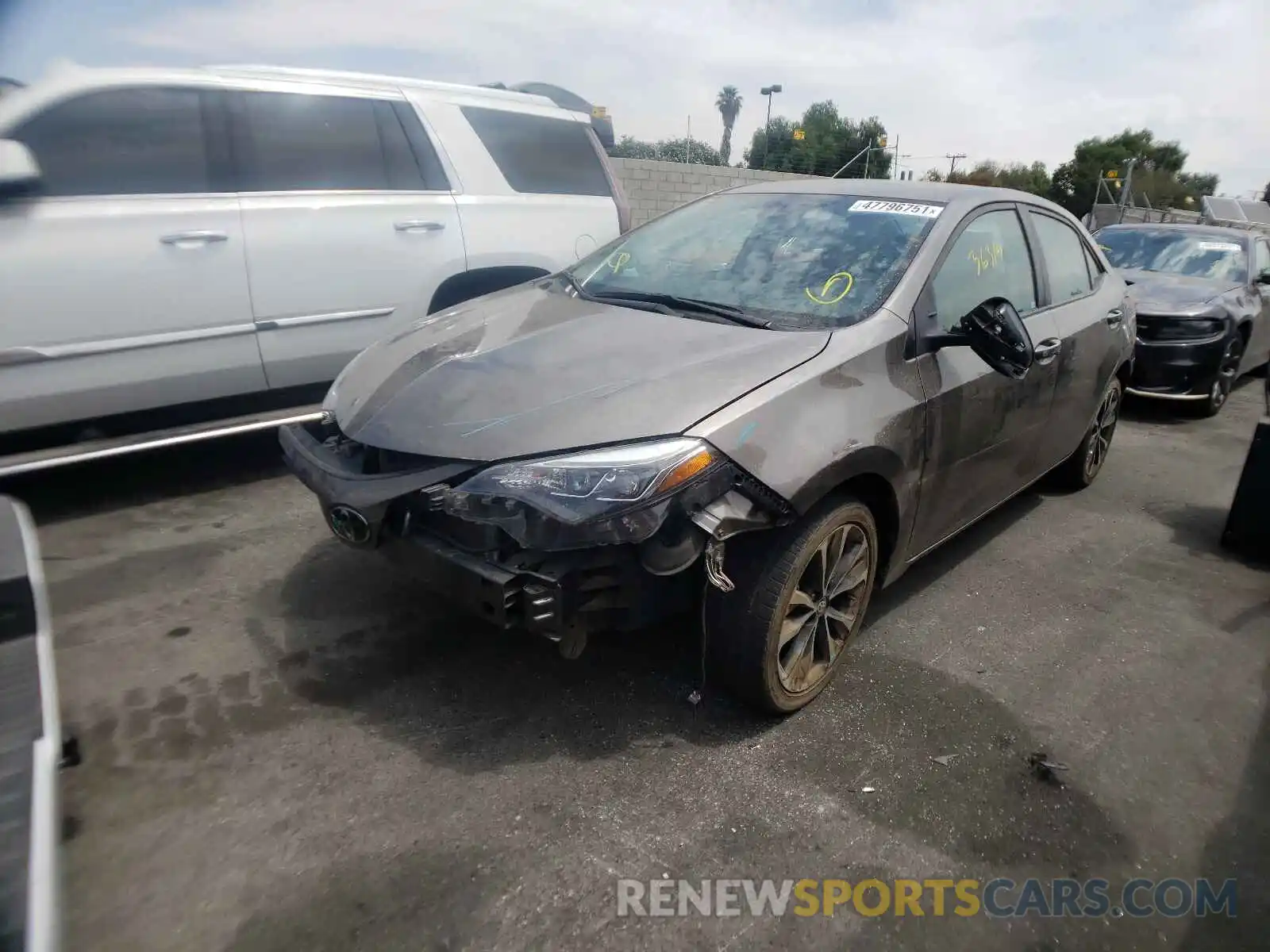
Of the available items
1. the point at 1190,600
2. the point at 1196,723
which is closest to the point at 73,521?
the point at 1196,723

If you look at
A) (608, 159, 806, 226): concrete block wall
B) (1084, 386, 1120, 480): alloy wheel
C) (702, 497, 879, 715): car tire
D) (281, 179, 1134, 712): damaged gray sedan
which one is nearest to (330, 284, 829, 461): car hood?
(281, 179, 1134, 712): damaged gray sedan

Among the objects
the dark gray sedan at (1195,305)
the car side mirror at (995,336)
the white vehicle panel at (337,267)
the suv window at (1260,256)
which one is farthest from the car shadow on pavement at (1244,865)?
the suv window at (1260,256)

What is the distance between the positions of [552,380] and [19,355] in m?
2.50

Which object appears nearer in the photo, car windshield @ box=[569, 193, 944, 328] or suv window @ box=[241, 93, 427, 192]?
car windshield @ box=[569, 193, 944, 328]

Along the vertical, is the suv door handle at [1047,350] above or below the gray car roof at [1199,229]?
below

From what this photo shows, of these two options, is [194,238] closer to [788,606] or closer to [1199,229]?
[788,606]

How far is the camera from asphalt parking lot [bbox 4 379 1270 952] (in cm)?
199

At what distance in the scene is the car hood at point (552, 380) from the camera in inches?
90.1

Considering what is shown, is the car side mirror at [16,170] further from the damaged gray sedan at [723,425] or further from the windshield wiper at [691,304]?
the windshield wiper at [691,304]

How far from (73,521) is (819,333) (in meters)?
3.55

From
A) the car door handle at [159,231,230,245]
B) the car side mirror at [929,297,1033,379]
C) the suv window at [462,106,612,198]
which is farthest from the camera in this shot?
the suv window at [462,106,612,198]

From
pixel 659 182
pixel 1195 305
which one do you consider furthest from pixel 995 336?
pixel 659 182

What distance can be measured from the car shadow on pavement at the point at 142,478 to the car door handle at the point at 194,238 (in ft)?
4.24

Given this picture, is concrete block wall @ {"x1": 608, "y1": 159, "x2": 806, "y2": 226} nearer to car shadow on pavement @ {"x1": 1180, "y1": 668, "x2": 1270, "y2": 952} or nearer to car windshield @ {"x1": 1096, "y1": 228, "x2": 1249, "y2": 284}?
car windshield @ {"x1": 1096, "y1": 228, "x2": 1249, "y2": 284}
